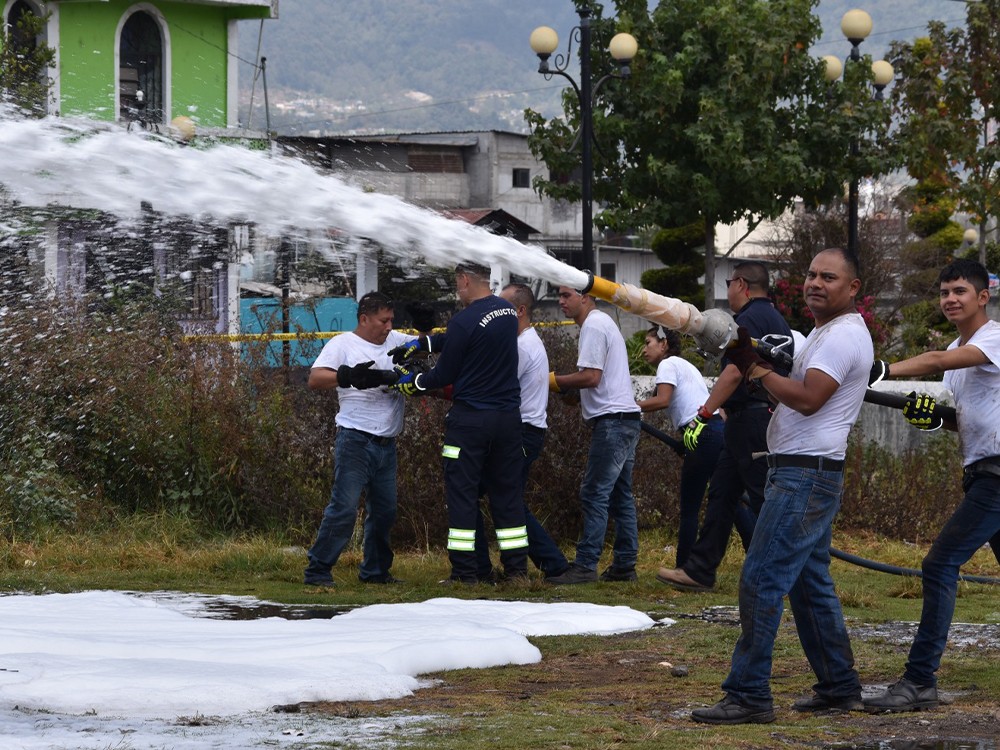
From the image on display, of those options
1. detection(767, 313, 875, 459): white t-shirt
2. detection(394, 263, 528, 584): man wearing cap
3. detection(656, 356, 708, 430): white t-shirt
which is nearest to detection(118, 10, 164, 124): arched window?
detection(656, 356, 708, 430): white t-shirt

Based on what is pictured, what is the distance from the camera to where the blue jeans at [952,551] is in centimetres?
607

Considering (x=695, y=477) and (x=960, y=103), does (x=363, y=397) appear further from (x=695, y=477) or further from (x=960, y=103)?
(x=960, y=103)

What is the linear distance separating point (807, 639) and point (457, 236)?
276 cm

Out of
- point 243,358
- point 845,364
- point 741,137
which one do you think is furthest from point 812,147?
point 845,364

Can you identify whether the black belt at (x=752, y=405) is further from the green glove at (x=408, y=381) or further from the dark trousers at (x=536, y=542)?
the green glove at (x=408, y=381)

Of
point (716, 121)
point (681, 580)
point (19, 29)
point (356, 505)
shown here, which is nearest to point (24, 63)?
point (19, 29)

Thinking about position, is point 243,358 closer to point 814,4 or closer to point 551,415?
point 551,415

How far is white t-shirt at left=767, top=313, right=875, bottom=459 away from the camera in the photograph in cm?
554

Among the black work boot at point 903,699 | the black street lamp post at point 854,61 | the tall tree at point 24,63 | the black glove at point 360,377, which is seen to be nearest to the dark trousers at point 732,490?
the black glove at point 360,377

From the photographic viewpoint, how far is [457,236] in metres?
7.48

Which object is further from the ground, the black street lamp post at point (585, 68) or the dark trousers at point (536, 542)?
the black street lamp post at point (585, 68)

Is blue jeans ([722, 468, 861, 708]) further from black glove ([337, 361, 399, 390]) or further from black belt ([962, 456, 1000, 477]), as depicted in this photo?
black glove ([337, 361, 399, 390])

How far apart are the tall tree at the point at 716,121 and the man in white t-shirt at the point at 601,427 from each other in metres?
15.8

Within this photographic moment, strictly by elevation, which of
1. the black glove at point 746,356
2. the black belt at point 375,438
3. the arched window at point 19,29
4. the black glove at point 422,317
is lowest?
the black belt at point 375,438
